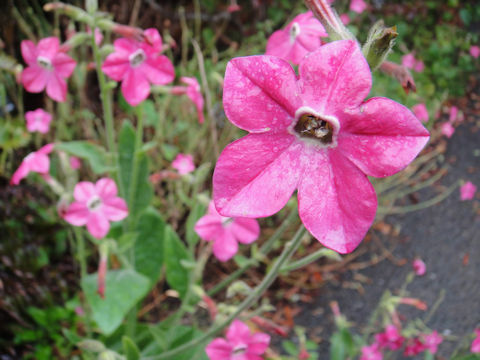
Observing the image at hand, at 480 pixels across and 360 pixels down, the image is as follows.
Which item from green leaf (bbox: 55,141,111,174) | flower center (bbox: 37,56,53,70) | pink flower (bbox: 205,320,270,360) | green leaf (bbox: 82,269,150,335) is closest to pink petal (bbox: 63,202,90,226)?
green leaf (bbox: 55,141,111,174)

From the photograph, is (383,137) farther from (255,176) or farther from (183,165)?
(183,165)

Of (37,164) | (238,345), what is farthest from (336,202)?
(37,164)

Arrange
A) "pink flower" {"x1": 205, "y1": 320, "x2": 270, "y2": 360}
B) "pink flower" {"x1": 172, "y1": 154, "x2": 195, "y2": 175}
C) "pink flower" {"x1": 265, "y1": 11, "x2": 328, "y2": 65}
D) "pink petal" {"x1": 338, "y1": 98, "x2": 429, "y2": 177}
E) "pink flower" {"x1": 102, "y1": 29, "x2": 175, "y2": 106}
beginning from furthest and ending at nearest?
"pink flower" {"x1": 172, "y1": 154, "x2": 195, "y2": 175} < "pink flower" {"x1": 205, "y1": 320, "x2": 270, "y2": 360} < "pink flower" {"x1": 102, "y1": 29, "x2": 175, "y2": 106} < "pink flower" {"x1": 265, "y1": 11, "x2": 328, "y2": 65} < "pink petal" {"x1": 338, "y1": 98, "x2": 429, "y2": 177}

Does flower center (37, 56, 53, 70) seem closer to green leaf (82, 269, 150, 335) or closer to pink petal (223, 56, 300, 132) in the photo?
green leaf (82, 269, 150, 335)

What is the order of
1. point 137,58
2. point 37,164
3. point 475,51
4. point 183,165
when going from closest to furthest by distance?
point 137,58
point 37,164
point 183,165
point 475,51

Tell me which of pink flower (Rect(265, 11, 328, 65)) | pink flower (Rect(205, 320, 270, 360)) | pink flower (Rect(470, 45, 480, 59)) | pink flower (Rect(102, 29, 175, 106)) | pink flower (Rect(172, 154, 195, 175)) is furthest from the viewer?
pink flower (Rect(470, 45, 480, 59))

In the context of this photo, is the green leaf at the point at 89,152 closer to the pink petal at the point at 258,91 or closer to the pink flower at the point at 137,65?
the pink flower at the point at 137,65

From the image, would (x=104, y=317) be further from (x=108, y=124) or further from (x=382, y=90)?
(x=382, y=90)

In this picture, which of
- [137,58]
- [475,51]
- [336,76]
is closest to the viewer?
[336,76]
